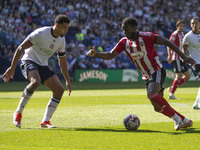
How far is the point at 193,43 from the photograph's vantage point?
1255 centimetres

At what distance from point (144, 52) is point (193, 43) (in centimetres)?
518

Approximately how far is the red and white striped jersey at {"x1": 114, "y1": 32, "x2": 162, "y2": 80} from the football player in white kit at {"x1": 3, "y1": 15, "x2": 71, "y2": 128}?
1.27 meters

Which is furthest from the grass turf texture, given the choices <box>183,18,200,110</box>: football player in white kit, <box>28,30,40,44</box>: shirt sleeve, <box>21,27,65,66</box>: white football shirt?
<box>183,18,200,110</box>: football player in white kit

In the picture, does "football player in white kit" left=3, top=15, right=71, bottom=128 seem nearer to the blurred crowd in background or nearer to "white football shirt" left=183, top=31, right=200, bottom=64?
"white football shirt" left=183, top=31, right=200, bottom=64

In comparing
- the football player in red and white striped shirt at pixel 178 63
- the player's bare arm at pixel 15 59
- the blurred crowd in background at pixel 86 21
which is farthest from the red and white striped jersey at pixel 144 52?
the blurred crowd in background at pixel 86 21

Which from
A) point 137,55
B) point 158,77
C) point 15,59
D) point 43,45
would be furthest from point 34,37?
point 158,77

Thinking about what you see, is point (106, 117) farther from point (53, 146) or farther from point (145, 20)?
point (145, 20)

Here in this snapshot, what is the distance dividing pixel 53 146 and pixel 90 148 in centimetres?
54

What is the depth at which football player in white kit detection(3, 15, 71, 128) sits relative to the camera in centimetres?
786

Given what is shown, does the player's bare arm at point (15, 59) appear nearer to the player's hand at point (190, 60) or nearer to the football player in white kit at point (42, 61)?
the football player in white kit at point (42, 61)

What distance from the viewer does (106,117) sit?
32.1 feet

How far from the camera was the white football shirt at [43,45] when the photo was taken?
8.06 m

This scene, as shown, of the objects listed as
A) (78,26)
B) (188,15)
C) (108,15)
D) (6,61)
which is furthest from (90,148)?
(188,15)

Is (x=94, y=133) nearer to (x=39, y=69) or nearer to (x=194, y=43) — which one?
(x=39, y=69)
